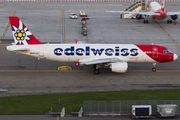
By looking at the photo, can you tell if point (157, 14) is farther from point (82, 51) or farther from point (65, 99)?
point (65, 99)

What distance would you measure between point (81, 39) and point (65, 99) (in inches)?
1186

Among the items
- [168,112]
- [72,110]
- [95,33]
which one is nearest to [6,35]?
[95,33]

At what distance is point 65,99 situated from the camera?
41.6 m

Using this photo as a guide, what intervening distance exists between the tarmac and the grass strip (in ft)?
5.67

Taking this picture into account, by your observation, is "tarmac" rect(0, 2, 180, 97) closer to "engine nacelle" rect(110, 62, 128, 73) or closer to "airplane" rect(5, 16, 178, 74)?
"engine nacelle" rect(110, 62, 128, 73)

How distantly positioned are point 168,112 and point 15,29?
27417 millimetres

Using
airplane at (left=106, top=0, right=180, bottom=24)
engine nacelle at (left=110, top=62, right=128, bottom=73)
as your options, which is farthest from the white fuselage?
airplane at (left=106, top=0, right=180, bottom=24)

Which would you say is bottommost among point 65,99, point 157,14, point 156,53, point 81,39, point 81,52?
point 65,99

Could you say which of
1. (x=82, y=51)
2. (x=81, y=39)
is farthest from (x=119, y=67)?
(x=81, y=39)

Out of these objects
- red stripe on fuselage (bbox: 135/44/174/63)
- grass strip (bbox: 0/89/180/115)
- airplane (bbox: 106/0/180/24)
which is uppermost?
airplane (bbox: 106/0/180/24)

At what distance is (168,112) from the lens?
36.6 meters

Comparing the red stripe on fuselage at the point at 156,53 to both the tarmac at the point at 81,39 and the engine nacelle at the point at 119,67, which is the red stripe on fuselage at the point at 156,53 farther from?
the engine nacelle at the point at 119,67

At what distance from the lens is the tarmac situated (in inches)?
1845

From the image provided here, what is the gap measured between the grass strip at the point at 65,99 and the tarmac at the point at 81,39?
173cm
